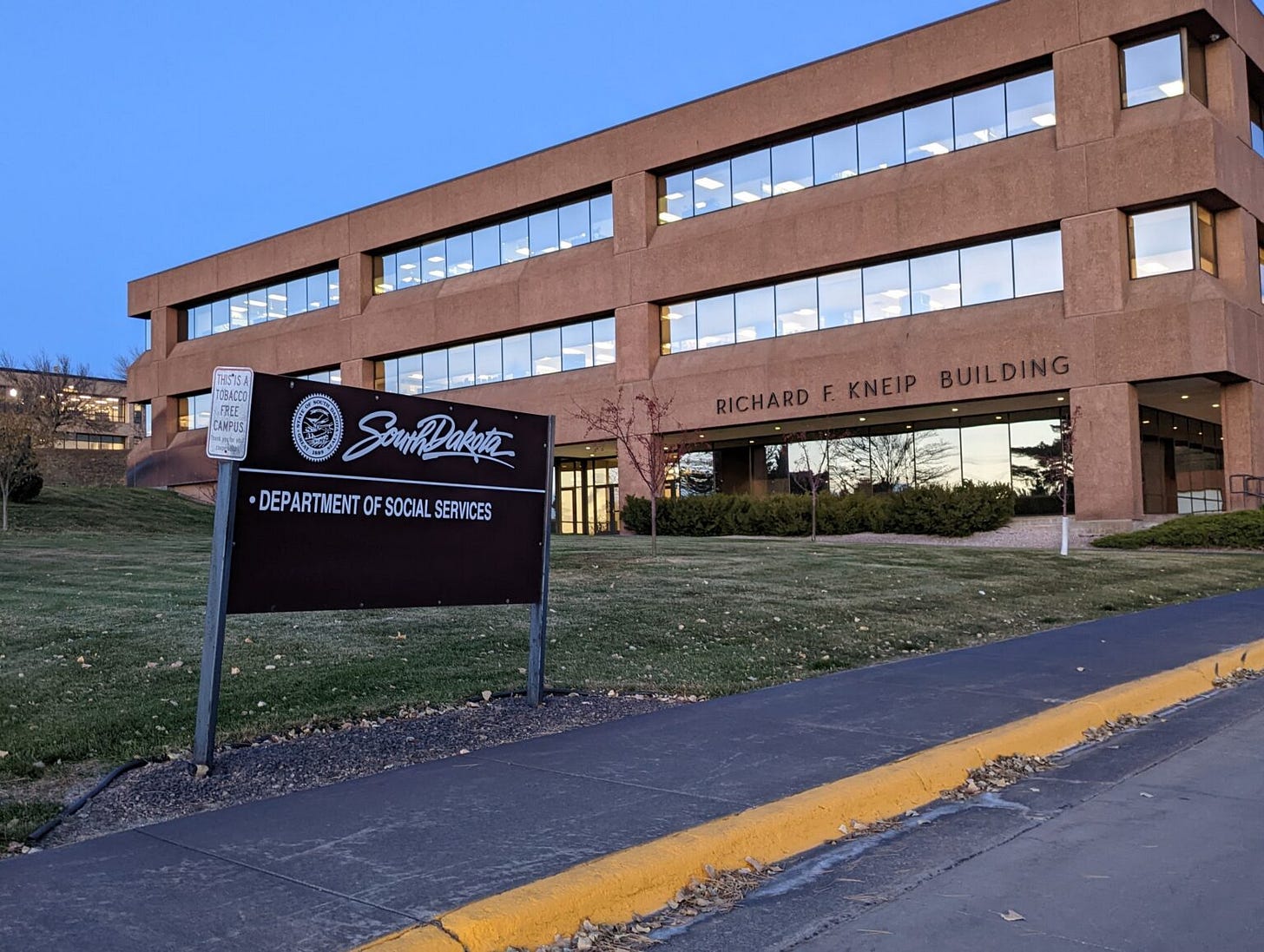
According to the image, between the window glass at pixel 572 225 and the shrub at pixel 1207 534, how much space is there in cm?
2196

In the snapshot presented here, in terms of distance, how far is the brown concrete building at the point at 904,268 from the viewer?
30.6 m

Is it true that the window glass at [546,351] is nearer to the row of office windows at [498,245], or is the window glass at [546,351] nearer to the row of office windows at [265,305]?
the row of office windows at [498,245]

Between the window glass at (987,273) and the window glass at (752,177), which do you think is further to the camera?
the window glass at (752,177)

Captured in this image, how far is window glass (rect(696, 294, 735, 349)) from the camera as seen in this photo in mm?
38406

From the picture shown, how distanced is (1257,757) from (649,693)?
4.11 metres

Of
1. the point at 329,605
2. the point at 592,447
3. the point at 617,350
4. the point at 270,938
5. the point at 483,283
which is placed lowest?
the point at 270,938

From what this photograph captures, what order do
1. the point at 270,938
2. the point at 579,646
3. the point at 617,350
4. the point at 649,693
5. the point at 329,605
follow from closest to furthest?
the point at 270,938, the point at 329,605, the point at 649,693, the point at 579,646, the point at 617,350

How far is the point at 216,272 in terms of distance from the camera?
179ft

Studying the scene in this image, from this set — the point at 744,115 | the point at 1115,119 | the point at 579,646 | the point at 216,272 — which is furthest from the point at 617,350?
the point at 579,646

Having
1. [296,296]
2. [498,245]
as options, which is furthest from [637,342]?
[296,296]

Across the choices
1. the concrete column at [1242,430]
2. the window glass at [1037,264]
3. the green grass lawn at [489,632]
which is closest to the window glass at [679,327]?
the window glass at [1037,264]

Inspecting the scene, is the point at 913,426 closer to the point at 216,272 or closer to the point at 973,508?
the point at 973,508

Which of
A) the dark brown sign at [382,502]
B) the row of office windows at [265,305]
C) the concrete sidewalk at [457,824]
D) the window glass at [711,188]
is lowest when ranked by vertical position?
the concrete sidewalk at [457,824]

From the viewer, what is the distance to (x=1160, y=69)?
30.7m
